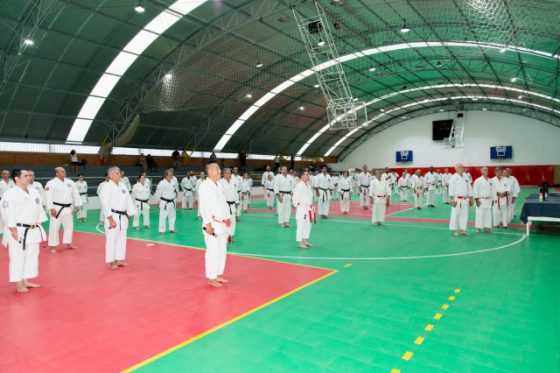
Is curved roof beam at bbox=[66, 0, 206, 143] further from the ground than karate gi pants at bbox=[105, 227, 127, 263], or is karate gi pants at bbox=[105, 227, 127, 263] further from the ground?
curved roof beam at bbox=[66, 0, 206, 143]

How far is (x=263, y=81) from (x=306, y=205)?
763 inches

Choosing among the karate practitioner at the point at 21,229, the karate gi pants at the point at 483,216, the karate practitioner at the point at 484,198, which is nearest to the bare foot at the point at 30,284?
the karate practitioner at the point at 21,229

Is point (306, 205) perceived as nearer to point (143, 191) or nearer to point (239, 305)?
point (239, 305)

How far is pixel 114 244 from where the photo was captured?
707 cm

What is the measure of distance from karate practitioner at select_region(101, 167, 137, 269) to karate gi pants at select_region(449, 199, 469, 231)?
865cm

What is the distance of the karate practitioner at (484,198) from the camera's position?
10.4 m

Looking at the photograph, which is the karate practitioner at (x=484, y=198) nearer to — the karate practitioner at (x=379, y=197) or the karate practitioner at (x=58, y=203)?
the karate practitioner at (x=379, y=197)

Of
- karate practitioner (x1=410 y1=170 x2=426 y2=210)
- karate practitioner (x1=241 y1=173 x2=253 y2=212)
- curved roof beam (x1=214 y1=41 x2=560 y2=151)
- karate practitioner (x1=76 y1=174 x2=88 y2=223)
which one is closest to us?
karate practitioner (x1=76 y1=174 x2=88 y2=223)

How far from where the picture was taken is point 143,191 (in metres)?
12.5

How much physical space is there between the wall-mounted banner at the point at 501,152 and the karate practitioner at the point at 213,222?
39.4 meters

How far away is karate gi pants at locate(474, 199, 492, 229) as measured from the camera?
10.6 m

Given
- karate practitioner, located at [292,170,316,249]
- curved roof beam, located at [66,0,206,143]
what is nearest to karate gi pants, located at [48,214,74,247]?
karate practitioner, located at [292,170,316,249]

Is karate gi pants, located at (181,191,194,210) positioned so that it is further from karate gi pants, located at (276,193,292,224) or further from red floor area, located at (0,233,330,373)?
red floor area, located at (0,233,330,373)

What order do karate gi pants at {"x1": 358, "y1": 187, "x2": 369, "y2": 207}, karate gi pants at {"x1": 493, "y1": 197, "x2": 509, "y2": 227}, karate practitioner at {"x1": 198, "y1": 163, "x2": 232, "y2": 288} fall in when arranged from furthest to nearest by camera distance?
1. karate gi pants at {"x1": 358, "y1": 187, "x2": 369, "y2": 207}
2. karate gi pants at {"x1": 493, "y1": 197, "x2": 509, "y2": 227}
3. karate practitioner at {"x1": 198, "y1": 163, "x2": 232, "y2": 288}
